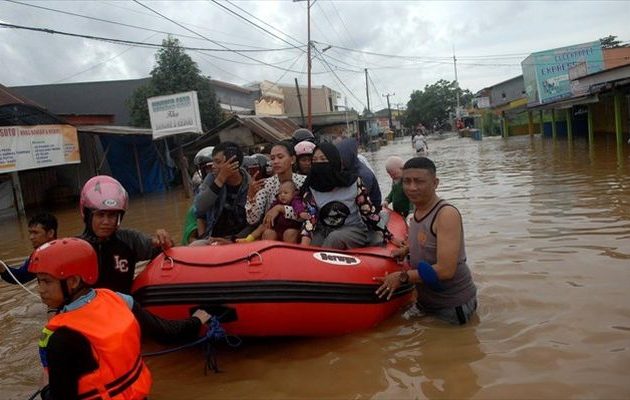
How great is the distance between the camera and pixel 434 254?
132 inches

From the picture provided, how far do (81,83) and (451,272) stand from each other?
24.6m

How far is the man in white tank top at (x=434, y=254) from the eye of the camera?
3199 mm

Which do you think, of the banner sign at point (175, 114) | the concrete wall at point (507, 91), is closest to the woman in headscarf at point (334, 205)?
the banner sign at point (175, 114)

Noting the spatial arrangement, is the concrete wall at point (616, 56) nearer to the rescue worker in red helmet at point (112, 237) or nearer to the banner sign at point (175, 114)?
the banner sign at point (175, 114)

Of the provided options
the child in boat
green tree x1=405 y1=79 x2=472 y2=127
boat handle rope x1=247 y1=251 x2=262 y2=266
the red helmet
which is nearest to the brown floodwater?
boat handle rope x1=247 y1=251 x2=262 y2=266

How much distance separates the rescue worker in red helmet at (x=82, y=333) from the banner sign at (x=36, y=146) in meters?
13.1

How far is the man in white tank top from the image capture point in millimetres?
3199

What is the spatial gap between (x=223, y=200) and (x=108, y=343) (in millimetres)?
2343

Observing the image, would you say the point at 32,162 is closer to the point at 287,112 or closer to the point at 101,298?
the point at 101,298

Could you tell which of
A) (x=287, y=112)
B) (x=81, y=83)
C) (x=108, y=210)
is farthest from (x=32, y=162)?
(x=287, y=112)

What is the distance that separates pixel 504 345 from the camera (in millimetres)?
3285

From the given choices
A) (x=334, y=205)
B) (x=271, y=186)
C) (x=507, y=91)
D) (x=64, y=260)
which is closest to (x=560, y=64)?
(x=507, y=91)

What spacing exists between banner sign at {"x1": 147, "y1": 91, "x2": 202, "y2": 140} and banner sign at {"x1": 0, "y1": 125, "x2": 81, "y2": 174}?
2.46m

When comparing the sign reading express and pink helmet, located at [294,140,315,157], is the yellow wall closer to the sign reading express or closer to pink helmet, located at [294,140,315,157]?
the sign reading express
